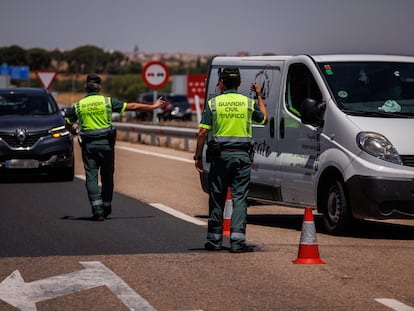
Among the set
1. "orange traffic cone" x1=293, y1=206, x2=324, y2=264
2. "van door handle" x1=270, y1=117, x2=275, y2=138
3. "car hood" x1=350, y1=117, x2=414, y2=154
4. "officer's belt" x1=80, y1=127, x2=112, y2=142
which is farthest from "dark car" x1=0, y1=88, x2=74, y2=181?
"orange traffic cone" x1=293, y1=206, x2=324, y2=264

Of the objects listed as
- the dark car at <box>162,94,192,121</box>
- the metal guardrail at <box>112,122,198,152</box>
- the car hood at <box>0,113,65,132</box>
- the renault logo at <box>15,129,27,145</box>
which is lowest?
the dark car at <box>162,94,192,121</box>

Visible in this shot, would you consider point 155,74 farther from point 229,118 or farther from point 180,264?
point 180,264

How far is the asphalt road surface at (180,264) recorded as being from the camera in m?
8.73

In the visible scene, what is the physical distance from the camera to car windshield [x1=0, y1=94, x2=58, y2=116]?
72.0 feet

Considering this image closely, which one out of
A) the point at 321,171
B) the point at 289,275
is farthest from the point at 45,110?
the point at 289,275

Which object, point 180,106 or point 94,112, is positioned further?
point 180,106

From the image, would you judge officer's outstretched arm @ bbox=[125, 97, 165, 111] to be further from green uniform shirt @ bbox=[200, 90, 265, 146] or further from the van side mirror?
green uniform shirt @ bbox=[200, 90, 265, 146]

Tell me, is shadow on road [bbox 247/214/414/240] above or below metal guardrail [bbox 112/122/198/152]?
above

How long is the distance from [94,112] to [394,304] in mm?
6845

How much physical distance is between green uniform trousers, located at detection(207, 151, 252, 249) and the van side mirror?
73.6 inches

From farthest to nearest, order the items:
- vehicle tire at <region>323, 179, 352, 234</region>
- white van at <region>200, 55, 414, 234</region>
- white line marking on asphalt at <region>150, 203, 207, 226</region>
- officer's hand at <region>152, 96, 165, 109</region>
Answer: white line marking on asphalt at <region>150, 203, 207, 226</region> → officer's hand at <region>152, 96, 165, 109</region> → vehicle tire at <region>323, 179, 352, 234</region> → white van at <region>200, 55, 414, 234</region>

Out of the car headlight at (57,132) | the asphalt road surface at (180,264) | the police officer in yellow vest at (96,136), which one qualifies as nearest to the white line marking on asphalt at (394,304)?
the asphalt road surface at (180,264)

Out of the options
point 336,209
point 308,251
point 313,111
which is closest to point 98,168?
point 313,111

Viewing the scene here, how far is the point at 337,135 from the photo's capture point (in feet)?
42.1
